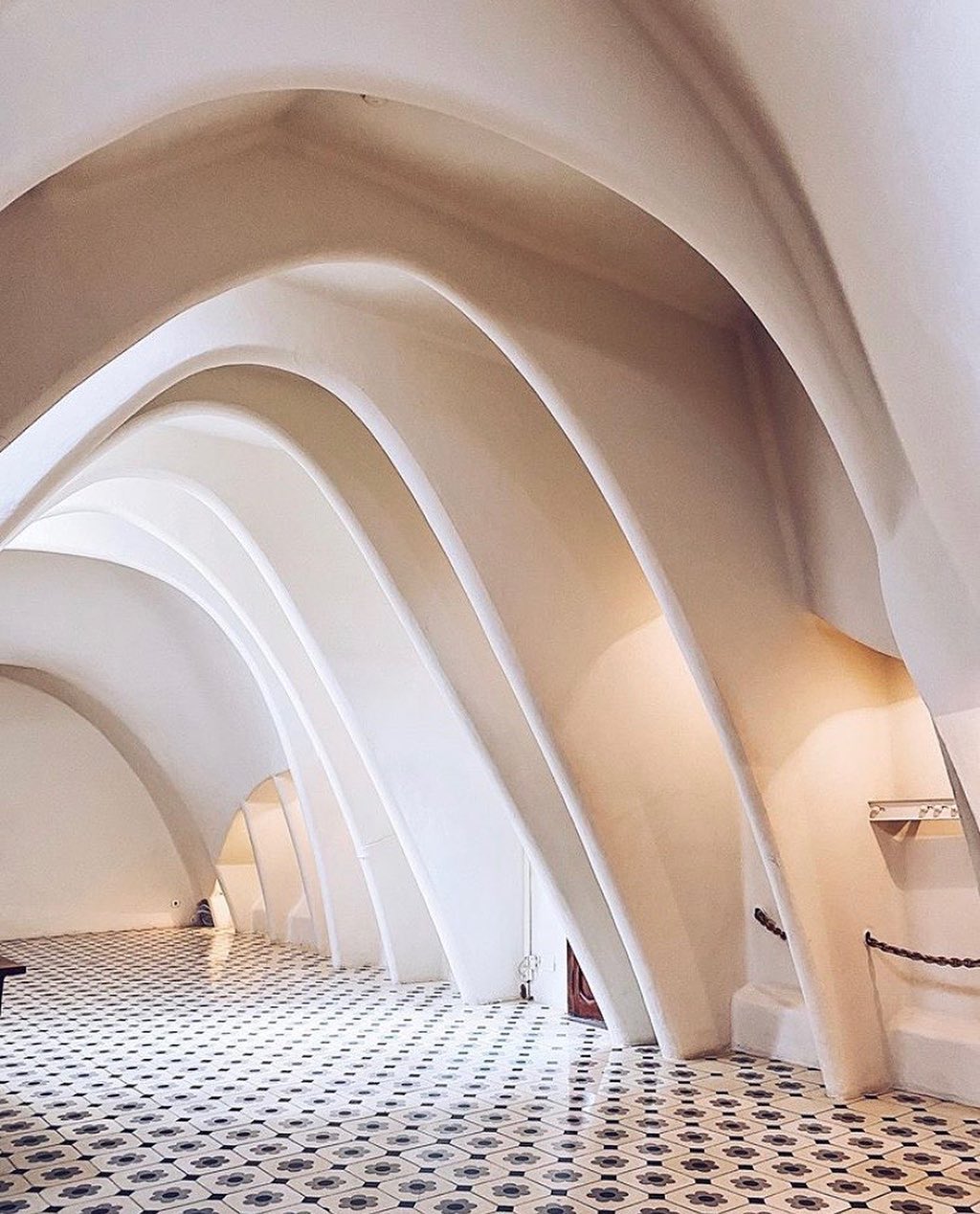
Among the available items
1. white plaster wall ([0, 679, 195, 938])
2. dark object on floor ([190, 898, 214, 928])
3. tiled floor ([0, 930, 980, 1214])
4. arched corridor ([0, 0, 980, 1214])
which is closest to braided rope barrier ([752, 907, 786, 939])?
arched corridor ([0, 0, 980, 1214])

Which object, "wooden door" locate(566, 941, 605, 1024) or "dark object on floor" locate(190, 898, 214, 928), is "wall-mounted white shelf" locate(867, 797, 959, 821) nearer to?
"wooden door" locate(566, 941, 605, 1024)

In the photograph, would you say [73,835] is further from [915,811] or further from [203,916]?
[915,811]

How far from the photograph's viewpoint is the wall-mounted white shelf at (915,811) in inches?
236

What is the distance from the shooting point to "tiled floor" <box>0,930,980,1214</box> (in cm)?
448

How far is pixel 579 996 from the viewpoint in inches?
330

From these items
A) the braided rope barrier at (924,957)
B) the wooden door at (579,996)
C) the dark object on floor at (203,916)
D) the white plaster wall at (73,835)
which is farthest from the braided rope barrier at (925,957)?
the white plaster wall at (73,835)

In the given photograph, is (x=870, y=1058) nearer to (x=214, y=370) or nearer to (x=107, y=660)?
(x=214, y=370)

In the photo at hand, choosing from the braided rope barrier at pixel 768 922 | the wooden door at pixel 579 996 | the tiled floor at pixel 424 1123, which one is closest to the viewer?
the tiled floor at pixel 424 1123

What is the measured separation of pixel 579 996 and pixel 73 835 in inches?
347

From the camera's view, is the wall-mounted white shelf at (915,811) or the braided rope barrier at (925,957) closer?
the braided rope barrier at (925,957)

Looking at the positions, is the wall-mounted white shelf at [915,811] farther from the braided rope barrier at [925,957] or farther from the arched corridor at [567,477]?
the braided rope barrier at [925,957]

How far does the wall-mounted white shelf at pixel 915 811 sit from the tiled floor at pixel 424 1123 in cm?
139

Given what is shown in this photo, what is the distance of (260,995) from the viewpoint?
366 inches

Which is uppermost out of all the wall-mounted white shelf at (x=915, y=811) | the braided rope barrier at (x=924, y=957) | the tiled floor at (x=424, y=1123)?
the wall-mounted white shelf at (x=915, y=811)
